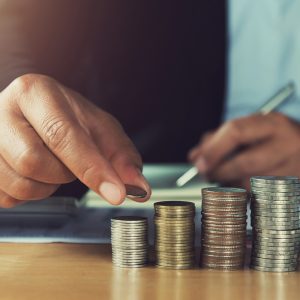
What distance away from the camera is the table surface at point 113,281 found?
0.79 meters

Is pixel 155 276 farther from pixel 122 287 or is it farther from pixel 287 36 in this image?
pixel 287 36

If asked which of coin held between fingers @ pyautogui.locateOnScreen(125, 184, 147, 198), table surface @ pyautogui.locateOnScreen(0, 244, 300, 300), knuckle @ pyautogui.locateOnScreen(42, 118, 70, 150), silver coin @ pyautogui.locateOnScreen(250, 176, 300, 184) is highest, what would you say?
knuckle @ pyautogui.locateOnScreen(42, 118, 70, 150)

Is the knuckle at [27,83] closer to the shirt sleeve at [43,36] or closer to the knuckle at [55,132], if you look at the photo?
the knuckle at [55,132]

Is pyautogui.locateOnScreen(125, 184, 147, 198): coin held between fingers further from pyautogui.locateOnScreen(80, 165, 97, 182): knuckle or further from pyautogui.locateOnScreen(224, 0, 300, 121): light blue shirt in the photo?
pyautogui.locateOnScreen(224, 0, 300, 121): light blue shirt

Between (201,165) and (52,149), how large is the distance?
2.06 feet

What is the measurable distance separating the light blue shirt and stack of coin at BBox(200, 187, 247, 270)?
1.21 meters

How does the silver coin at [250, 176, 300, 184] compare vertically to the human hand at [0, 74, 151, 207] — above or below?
below

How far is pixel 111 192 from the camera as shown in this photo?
909mm

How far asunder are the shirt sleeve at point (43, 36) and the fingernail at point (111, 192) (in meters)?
0.48

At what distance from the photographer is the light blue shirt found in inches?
83.0

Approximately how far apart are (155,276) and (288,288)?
0.16m

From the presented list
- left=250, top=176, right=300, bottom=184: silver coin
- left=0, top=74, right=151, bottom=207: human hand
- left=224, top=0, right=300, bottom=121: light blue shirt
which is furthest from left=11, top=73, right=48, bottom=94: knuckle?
left=224, top=0, right=300, bottom=121: light blue shirt

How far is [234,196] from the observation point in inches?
35.4

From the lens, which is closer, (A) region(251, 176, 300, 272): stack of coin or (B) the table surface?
(B) the table surface
